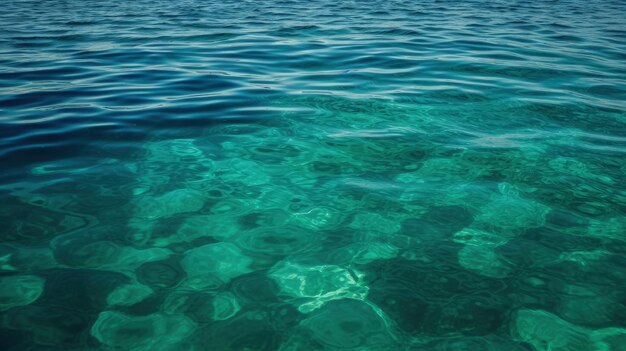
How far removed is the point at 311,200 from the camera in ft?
13.2

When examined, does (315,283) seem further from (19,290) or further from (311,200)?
(19,290)

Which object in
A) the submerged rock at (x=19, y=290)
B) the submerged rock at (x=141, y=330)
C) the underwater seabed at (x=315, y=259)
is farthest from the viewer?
the submerged rock at (x=19, y=290)

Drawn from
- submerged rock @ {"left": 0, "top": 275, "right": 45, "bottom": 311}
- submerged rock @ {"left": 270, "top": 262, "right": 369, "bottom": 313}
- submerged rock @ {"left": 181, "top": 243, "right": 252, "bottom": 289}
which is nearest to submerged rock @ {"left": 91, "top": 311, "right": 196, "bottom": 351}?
submerged rock @ {"left": 181, "top": 243, "right": 252, "bottom": 289}

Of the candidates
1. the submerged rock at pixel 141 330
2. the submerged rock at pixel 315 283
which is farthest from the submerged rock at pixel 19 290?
the submerged rock at pixel 315 283

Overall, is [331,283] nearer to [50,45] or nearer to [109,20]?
[50,45]

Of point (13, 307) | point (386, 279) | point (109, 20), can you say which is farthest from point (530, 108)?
point (109, 20)

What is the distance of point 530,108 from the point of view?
6.07 m

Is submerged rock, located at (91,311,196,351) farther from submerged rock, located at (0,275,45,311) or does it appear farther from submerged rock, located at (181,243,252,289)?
submerged rock, located at (0,275,45,311)

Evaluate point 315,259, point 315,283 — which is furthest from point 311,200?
point 315,283

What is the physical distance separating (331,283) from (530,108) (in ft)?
15.3

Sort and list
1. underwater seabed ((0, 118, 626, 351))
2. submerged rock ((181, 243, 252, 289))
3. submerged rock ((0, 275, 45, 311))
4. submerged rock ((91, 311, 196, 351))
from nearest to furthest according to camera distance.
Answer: submerged rock ((91, 311, 196, 351)), underwater seabed ((0, 118, 626, 351)), submerged rock ((0, 275, 45, 311)), submerged rock ((181, 243, 252, 289))

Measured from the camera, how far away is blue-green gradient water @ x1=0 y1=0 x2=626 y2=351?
264 centimetres

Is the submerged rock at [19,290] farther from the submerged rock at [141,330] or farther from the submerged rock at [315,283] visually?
the submerged rock at [315,283]

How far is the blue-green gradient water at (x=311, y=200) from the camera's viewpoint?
2.64 meters
